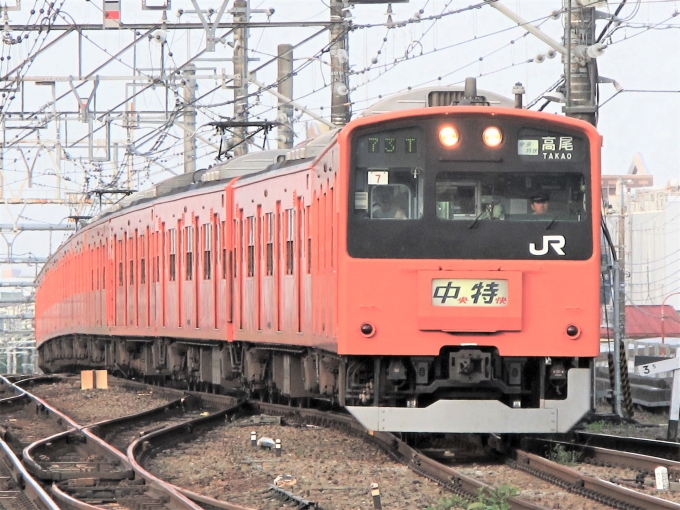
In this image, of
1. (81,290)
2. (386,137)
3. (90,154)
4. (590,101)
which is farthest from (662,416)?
(90,154)

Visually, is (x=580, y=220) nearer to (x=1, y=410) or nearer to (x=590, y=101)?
(x=590, y=101)

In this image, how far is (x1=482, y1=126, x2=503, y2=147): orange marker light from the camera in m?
11.0

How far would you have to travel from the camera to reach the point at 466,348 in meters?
10.8

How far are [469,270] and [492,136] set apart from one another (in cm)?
111

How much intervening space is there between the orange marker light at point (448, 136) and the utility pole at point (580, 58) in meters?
4.32

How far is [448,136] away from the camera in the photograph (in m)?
11.0

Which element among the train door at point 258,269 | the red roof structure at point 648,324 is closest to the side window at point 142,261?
the train door at point 258,269

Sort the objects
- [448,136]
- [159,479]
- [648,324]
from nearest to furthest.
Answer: [159,479] < [448,136] < [648,324]

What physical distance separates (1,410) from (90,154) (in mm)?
17168

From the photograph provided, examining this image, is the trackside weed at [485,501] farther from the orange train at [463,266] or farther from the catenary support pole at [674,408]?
the catenary support pole at [674,408]

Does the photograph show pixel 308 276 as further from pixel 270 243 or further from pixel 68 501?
pixel 68 501

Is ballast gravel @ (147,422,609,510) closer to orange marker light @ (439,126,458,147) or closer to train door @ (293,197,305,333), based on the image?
train door @ (293,197,305,333)

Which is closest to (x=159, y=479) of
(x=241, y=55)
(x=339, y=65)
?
(x=339, y=65)

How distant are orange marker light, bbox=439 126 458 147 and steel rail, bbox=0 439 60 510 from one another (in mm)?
4065
